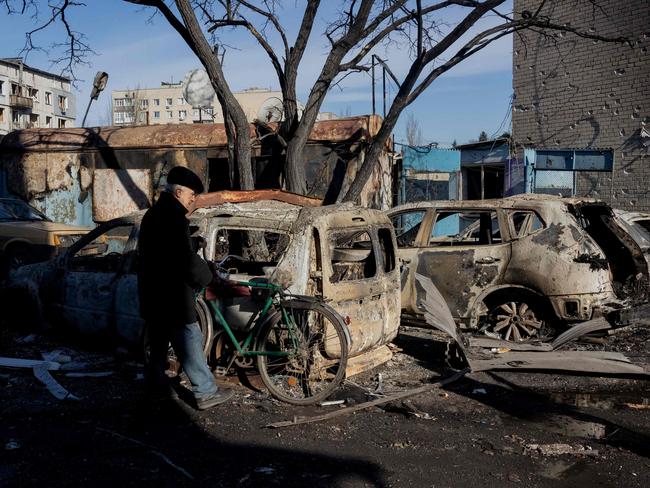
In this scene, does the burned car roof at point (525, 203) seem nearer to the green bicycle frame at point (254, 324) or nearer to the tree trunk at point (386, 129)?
the tree trunk at point (386, 129)

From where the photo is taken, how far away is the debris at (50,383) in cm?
529

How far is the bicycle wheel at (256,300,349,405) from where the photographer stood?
5234 millimetres

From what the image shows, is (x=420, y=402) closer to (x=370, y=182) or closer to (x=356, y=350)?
(x=356, y=350)

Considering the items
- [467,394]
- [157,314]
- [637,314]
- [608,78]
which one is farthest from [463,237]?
[608,78]

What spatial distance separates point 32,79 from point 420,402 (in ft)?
275

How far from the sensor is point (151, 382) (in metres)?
4.89

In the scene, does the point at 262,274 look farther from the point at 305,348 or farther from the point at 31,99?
the point at 31,99

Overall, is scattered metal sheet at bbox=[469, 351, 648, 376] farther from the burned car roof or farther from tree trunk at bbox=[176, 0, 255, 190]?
tree trunk at bbox=[176, 0, 255, 190]

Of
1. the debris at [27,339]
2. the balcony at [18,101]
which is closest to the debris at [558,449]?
the debris at [27,339]

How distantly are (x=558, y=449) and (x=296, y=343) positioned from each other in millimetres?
2157

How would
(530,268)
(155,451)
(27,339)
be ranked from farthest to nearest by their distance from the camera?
1. (530,268)
2. (27,339)
3. (155,451)

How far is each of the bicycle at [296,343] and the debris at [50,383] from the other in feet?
4.70

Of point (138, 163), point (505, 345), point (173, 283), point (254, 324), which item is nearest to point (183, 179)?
point (173, 283)

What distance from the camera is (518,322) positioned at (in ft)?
23.9
